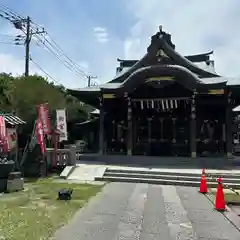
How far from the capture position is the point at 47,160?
17.4 meters

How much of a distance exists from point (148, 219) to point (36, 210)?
291 centimetres

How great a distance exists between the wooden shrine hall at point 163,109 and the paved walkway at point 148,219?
9.94 m

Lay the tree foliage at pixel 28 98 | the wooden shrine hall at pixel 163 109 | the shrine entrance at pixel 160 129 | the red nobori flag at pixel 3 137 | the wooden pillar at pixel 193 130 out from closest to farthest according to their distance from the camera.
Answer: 1. the red nobori flag at pixel 3 137
2. the wooden pillar at pixel 193 130
3. the wooden shrine hall at pixel 163 109
4. the tree foliage at pixel 28 98
5. the shrine entrance at pixel 160 129

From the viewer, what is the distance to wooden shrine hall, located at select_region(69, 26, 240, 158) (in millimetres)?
21016

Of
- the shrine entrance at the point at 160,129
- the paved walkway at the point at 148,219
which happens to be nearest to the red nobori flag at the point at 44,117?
the paved walkway at the point at 148,219

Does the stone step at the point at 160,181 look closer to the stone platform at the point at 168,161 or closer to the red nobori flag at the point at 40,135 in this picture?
the red nobori flag at the point at 40,135

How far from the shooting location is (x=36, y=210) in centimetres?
883

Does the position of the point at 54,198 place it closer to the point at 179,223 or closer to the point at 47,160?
the point at 179,223

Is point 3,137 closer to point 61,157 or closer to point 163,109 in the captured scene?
point 61,157

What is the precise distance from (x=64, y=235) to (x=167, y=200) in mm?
5056

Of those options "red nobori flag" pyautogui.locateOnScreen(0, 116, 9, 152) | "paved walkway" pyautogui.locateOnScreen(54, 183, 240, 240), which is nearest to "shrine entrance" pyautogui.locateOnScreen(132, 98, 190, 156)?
"red nobori flag" pyautogui.locateOnScreen(0, 116, 9, 152)

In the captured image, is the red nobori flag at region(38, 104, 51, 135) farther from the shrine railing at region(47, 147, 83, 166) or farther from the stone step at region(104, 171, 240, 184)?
the stone step at region(104, 171, 240, 184)

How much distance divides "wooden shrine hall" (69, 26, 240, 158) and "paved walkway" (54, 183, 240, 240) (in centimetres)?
994

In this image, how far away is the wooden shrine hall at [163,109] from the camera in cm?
2102
